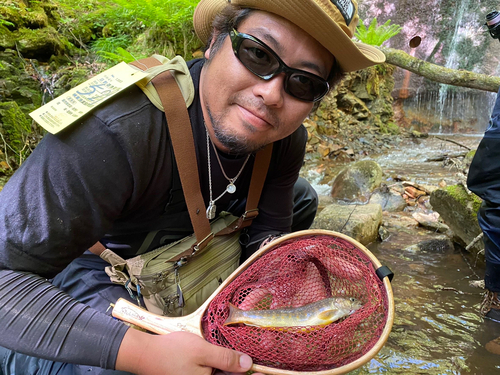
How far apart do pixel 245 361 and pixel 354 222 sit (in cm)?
284

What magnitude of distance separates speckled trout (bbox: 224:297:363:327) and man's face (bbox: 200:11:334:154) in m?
0.85

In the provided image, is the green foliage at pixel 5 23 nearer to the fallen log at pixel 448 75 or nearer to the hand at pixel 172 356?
the hand at pixel 172 356

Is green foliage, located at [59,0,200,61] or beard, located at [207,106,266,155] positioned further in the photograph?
green foliage, located at [59,0,200,61]

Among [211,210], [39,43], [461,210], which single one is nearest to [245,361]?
[211,210]

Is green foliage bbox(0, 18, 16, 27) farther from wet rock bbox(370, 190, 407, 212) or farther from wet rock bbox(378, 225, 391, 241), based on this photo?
wet rock bbox(370, 190, 407, 212)

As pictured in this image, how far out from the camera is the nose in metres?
1.45

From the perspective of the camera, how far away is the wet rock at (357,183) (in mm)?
5641

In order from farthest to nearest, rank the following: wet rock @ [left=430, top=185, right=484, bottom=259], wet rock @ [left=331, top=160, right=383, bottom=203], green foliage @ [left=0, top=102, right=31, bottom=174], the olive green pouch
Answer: wet rock @ [left=331, top=160, right=383, bottom=203] < green foliage @ [left=0, top=102, right=31, bottom=174] < wet rock @ [left=430, top=185, right=484, bottom=259] < the olive green pouch

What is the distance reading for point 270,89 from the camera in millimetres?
1449

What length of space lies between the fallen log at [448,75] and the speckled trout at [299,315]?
4209mm

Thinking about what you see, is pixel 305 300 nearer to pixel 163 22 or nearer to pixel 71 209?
pixel 71 209

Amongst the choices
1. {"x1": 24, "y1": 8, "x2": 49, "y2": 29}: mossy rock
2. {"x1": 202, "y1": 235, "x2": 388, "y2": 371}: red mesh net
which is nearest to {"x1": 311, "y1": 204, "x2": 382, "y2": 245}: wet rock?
{"x1": 202, "y1": 235, "x2": 388, "y2": 371}: red mesh net

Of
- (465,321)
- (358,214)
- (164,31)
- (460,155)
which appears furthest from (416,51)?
(465,321)

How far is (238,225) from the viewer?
2.12 m
